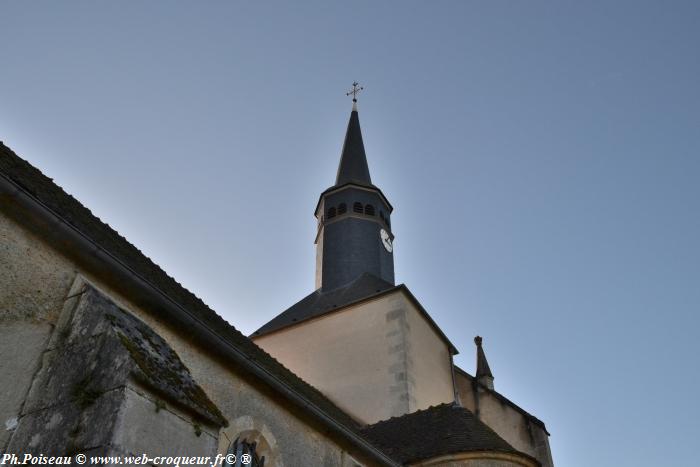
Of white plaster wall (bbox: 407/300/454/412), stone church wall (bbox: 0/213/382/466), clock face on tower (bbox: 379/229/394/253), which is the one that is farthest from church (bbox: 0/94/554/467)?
clock face on tower (bbox: 379/229/394/253)

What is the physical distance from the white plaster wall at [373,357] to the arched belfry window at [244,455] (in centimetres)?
603

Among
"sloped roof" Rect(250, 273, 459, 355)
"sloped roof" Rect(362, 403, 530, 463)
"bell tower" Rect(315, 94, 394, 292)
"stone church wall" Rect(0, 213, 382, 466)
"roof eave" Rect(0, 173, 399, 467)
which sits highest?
"bell tower" Rect(315, 94, 394, 292)

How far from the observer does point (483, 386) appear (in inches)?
566

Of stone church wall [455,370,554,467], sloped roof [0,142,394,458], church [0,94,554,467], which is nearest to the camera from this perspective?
church [0,94,554,467]

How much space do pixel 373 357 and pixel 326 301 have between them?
2.74 meters

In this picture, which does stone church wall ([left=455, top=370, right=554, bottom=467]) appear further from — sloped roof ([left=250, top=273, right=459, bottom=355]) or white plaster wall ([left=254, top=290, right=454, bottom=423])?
sloped roof ([left=250, top=273, right=459, bottom=355])

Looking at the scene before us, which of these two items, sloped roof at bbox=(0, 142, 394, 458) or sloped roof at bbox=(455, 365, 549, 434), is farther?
sloped roof at bbox=(455, 365, 549, 434)

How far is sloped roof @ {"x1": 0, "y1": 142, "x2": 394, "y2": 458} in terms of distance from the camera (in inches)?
209

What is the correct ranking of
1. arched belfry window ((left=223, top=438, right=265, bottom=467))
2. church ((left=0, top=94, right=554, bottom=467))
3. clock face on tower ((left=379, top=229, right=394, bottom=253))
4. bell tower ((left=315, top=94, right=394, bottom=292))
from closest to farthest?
church ((left=0, top=94, right=554, bottom=467)) → arched belfry window ((left=223, top=438, right=265, bottom=467)) → bell tower ((left=315, top=94, right=394, bottom=292)) → clock face on tower ((left=379, top=229, right=394, bottom=253))

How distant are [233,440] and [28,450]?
2.26 m

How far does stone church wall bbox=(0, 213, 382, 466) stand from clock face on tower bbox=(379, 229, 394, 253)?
426 inches

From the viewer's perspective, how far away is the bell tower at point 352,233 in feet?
54.8

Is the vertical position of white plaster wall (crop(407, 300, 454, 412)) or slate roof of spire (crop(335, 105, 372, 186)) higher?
slate roof of spire (crop(335, 105, 372, 186))

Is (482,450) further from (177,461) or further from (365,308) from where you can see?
(365,308)
